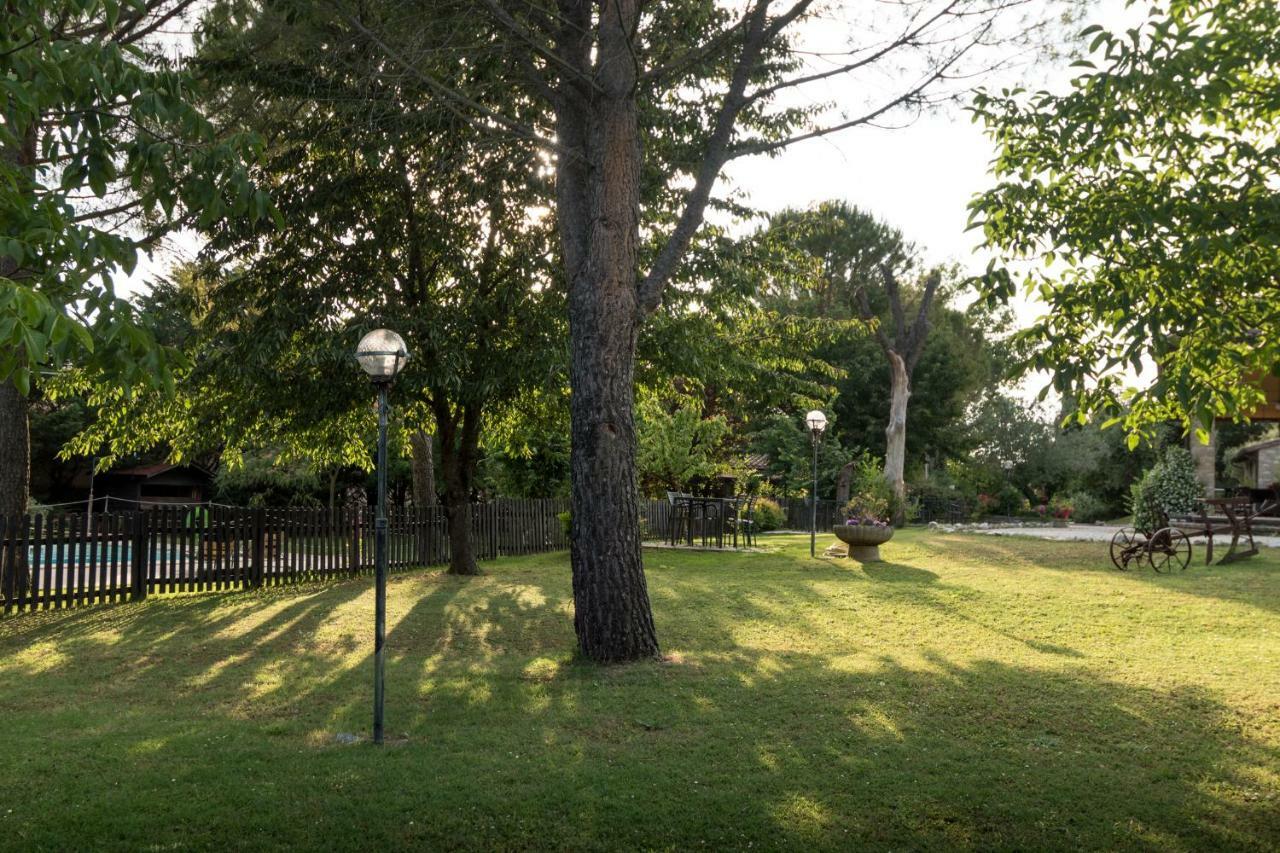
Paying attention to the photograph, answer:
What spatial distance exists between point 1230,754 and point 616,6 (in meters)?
7.03

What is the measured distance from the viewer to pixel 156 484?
35.7 m

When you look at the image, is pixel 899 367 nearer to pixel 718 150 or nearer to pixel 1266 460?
pixel 1266 460

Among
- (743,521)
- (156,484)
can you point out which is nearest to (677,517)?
(743,521)

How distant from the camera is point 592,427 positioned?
816 cm

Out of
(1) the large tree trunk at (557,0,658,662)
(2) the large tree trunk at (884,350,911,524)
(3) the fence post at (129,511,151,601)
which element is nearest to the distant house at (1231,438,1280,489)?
(2) the large tree trunk at (884,350,911,524)

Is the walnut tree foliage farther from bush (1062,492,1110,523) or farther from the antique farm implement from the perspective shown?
bush (1062,492,1110,523)

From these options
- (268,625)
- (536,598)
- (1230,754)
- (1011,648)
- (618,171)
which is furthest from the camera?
(536,598)

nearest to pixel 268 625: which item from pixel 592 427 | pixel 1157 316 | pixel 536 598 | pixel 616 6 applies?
pixel 536 598

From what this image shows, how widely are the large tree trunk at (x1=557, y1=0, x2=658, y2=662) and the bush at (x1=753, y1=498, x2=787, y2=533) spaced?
2036 cm

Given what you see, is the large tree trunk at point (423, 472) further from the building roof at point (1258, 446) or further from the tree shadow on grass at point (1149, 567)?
the building roof at point (1258, 446)

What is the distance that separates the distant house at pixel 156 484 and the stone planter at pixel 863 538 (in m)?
25.4

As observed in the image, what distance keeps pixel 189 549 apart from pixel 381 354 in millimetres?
8750

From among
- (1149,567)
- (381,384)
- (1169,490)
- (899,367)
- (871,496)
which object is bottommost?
(1149,567)

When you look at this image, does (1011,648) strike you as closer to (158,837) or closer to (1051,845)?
(1051,845)
